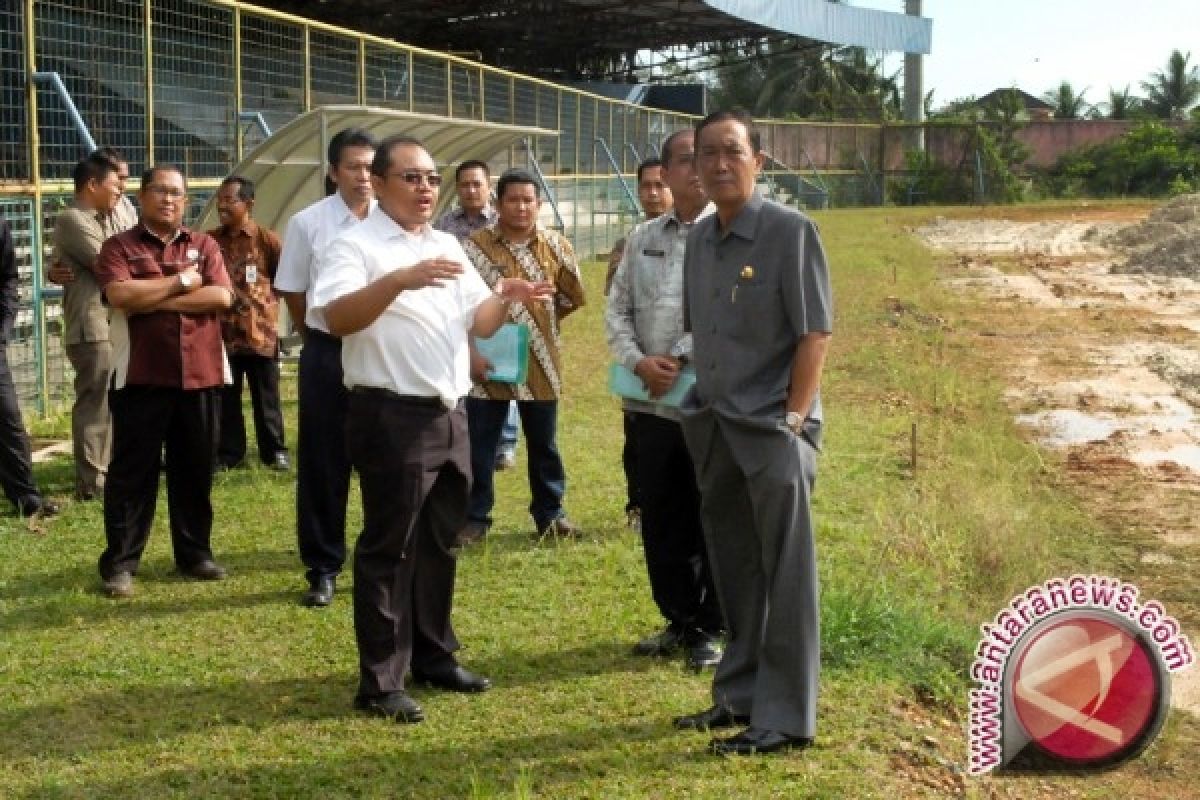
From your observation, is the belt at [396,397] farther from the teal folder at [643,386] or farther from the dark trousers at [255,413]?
the dark trousers at [255,413]

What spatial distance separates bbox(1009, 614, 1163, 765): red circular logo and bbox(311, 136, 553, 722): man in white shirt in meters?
1.95

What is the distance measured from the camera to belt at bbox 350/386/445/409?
193 inches

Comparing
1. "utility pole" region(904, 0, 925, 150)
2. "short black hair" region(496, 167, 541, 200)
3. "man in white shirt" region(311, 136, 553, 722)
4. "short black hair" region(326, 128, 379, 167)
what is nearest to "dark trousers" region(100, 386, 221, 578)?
"short black hair" region(326, 128, 379, 167)

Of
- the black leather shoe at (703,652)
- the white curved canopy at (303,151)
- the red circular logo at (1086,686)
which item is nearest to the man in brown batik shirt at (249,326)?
the white curved canopy at (303,151)

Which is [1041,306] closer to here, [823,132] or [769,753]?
[769,753]

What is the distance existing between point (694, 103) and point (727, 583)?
140 feet

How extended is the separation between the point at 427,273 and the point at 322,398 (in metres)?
1.91

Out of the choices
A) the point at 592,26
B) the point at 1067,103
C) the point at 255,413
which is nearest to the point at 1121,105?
the point at 1067,103

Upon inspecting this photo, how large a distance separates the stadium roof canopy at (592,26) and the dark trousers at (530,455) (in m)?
25.4

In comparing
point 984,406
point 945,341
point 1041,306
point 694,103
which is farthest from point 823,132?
point 984,406

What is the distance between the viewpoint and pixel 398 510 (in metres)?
4.95

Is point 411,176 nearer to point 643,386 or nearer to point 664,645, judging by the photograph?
point 643,386

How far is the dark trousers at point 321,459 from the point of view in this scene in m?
6.29

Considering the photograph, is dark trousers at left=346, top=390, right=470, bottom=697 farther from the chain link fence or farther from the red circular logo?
the chain link fence
